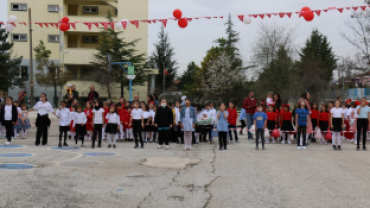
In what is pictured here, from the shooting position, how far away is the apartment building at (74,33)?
158 feet

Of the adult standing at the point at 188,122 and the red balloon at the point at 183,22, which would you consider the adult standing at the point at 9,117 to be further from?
the red balloon at the point at 183,22

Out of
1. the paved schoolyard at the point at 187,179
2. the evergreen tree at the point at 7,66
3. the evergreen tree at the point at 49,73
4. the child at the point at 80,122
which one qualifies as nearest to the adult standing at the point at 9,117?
the paved schoolyard at the point at 187,179

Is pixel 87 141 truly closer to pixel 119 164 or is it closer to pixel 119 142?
pixel 119 142

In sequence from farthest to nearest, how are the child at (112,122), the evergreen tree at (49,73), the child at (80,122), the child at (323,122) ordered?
the evergreen tree at (49,73) < the child at (323,122) < the child at (80,122) < the child at (112,122)

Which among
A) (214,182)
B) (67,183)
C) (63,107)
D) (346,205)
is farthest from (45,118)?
(346,205)

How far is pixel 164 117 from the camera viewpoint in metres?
14.1

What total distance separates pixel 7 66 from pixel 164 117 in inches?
1632

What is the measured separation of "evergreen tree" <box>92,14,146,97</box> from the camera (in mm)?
43625

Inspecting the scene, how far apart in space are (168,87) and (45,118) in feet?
176

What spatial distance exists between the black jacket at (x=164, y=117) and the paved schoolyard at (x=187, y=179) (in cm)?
136

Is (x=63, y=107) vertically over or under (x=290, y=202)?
over

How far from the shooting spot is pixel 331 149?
14.3 metres

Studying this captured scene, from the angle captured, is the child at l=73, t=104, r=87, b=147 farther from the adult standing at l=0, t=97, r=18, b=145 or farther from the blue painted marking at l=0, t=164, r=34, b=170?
the blue painted marking at l=0, t=164, r=34, b=170

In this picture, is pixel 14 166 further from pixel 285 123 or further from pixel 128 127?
pixel 285 123
